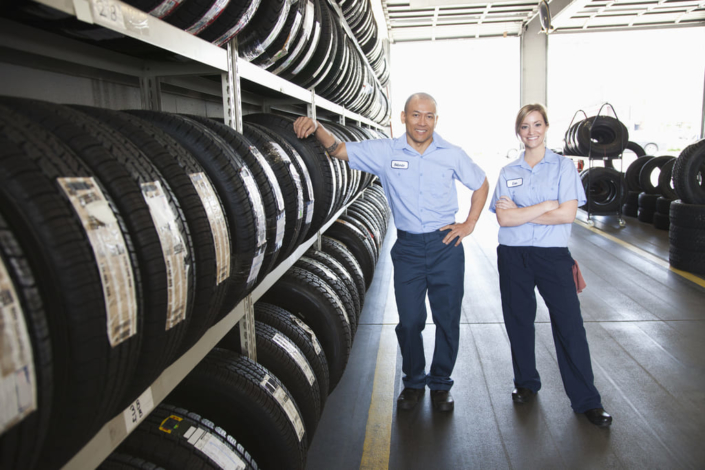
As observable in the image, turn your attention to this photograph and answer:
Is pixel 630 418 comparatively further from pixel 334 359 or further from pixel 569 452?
pixel 334 359

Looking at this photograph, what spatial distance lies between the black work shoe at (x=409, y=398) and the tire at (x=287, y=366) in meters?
0.93

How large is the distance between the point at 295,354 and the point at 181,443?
89 cm

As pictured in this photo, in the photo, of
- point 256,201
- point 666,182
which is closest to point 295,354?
point 256,201

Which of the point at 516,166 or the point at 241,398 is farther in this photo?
the point at 516,166

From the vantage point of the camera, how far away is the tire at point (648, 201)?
9.44m

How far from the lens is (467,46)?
16984mm

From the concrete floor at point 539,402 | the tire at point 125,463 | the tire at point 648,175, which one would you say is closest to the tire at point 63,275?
the tire at point 125,463

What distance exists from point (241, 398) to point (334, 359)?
1.17 metres

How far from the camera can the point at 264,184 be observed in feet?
5.39

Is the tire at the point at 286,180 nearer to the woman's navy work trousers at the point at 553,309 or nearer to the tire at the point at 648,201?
the woman's navy work trousers at the point at 553,309

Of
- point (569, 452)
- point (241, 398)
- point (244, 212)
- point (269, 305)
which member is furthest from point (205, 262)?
point (569, 452)

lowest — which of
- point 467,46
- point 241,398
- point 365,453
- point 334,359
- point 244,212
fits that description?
point 365,453

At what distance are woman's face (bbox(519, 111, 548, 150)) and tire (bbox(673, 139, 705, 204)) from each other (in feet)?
13.6

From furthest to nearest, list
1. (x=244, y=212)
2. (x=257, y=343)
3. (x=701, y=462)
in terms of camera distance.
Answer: (x=701, y=462)
(x=257, y=343)
(x=244, y=212)
